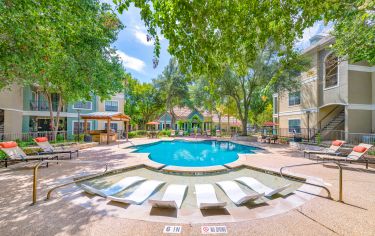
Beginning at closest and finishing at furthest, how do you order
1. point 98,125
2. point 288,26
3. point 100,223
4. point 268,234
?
point 268,234
point 100,223
point 288,26
point 98,125

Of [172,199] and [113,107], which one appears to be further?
[113,107]

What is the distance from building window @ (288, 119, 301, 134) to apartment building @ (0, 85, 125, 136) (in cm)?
1932

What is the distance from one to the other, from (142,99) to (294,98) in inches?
994

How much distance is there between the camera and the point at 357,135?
41.2 ft

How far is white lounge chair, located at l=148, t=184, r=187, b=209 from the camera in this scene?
361 centimetres

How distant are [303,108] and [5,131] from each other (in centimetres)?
2818

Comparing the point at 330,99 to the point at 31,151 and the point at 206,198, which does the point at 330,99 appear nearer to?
the point at 206,198

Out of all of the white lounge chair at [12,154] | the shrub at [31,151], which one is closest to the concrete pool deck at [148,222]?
the white lounge chair at [12,154]

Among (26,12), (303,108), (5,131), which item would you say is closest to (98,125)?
(5,131)

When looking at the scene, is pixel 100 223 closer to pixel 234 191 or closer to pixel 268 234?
pixel 268 234

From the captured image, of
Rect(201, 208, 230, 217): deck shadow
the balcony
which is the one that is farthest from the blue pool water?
the balcony

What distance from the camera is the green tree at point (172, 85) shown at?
29.0 meters

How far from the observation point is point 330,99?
1474 cm

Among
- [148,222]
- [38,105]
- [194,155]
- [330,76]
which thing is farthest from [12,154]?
[330,76]
